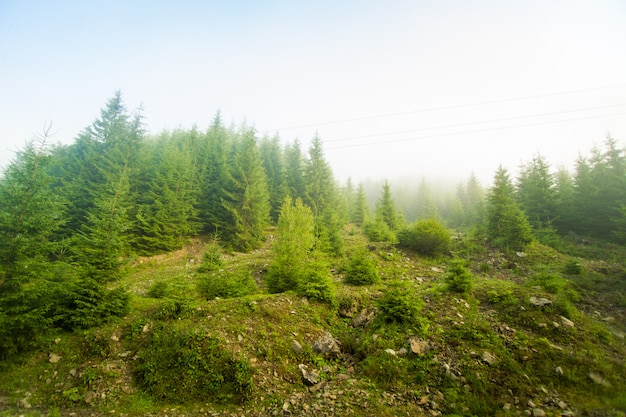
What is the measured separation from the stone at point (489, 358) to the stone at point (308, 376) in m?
4.87

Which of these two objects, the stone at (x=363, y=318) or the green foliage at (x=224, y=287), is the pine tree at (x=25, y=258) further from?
the stone at (x=363, y=318)

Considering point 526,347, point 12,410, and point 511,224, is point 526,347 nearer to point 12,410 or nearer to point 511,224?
point 12,410

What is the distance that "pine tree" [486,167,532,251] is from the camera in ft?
63.5

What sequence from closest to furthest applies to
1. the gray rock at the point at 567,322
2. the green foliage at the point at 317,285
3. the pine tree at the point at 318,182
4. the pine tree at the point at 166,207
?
the gray rock at the point at 567,322
the green foliage at the point at 317,285
the pine tree at the point at 166,207
the pine tree at the point at 318,182

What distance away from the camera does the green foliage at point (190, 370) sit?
6270 mm

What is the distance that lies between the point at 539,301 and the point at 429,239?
1075 centimetres

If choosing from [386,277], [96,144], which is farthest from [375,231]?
[96,144]

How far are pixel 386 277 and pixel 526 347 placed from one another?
307 inches

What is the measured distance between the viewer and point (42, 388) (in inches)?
249

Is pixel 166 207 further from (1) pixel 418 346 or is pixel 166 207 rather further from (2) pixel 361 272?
(1) pixel 418 346

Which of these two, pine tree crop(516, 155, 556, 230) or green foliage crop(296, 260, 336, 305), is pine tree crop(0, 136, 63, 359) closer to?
green foliage crop(296, 260, 336, 305)

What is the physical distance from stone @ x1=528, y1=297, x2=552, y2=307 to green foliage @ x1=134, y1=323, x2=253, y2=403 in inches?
405

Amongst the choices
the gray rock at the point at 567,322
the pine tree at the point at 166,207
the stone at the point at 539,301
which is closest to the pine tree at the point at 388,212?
the stone at the point at 539,301

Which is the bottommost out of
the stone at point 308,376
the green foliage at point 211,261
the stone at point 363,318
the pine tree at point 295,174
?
the stone at point 308,376
